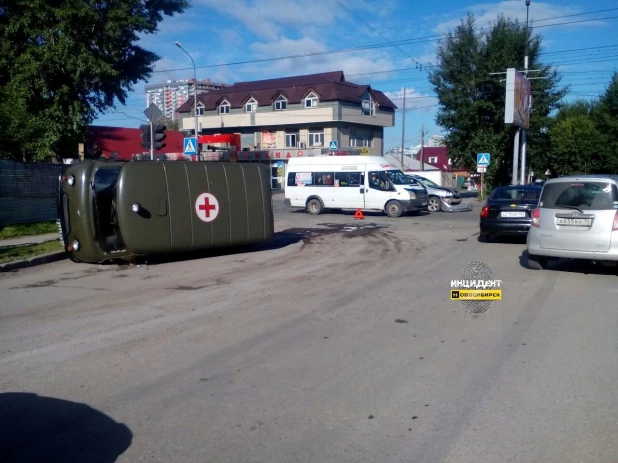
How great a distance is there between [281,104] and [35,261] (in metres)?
45.7

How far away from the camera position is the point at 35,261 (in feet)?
43.1

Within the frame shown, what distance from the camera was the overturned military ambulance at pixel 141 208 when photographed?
12258mm

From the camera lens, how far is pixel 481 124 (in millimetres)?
42688

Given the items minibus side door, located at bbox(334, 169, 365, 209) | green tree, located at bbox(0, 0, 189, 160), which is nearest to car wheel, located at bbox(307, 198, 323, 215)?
minibus side door, located at bbox(334, 169, 365, 209)

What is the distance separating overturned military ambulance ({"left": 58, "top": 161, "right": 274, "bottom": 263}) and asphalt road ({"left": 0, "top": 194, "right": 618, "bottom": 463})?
4.96 feet

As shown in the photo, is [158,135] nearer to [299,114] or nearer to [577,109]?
[299,114]

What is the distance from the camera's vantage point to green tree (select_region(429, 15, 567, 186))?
135ft

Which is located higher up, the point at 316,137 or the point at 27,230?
the point at 316,137

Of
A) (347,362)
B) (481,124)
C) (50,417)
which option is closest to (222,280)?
(347,362)

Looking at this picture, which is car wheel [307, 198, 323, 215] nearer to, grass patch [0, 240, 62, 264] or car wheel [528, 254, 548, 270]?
grass patch [0, 240, 62, 264]

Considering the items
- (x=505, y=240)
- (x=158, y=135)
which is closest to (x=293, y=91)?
(x=158, y=135)

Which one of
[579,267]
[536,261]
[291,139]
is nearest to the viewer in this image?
[536,261]

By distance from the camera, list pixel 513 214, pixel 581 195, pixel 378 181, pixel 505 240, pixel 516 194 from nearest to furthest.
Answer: pixel 581 195
pixel 513 214
pixel 516 194
pixel 505 240
pixel 378 181

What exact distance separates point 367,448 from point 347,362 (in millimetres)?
1859
